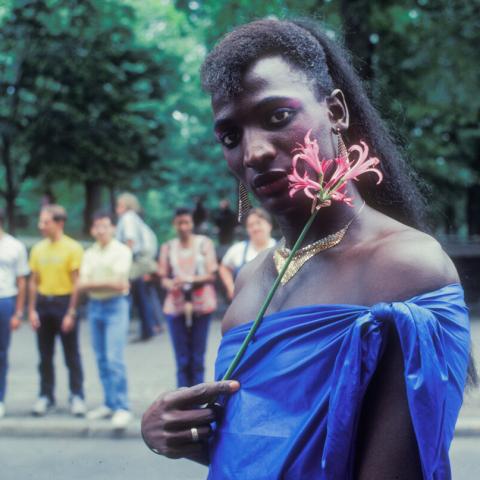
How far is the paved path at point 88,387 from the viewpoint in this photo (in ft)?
22.6

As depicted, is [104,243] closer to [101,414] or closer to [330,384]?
[101,414]

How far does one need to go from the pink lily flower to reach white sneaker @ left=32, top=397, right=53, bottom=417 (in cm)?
628

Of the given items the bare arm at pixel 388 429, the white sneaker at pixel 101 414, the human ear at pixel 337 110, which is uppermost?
the human ear at pixel 337 110

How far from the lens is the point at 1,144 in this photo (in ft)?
48.0

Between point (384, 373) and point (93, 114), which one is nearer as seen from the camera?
point (384, 373)

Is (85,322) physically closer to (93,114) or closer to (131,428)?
(93,114)

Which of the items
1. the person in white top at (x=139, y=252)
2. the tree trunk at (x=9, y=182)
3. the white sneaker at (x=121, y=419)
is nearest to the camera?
the white sneaker at (x=121, y=419)

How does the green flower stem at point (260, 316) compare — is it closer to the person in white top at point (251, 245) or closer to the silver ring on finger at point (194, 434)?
the silver ring on finger at point (194, 434)

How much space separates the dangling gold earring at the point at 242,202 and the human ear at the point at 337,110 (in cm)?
26

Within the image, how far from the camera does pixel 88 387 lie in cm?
838

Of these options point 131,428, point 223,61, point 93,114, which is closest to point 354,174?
point 223,61

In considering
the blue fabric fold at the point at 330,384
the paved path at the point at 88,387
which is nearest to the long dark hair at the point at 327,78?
the blue fabric fold at the point at 330,384

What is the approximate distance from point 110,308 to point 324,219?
5500 mm

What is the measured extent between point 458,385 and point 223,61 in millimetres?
769
